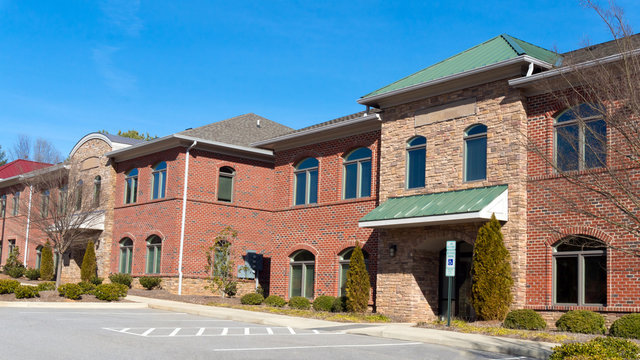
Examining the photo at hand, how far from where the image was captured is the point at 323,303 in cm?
2414

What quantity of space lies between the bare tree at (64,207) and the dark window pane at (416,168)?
15.3 metres

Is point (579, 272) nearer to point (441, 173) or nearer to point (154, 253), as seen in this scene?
point (441, 173)

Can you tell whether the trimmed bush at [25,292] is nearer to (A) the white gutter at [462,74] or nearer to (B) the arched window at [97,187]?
(B) the arched window at [97,187]

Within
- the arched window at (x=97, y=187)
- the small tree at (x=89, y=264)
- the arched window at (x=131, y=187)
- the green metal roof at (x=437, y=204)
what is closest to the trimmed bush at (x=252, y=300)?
the green metal roof at (x=437, y=204)

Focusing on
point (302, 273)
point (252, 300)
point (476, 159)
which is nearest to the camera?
point (476, 159)

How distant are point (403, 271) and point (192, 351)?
11.0 meters

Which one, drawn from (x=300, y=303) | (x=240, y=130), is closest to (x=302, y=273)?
(x=300, y=303)

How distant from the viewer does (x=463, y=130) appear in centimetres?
2058

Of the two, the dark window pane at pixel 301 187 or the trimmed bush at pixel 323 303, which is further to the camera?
the dark window pane at pixel 301 187

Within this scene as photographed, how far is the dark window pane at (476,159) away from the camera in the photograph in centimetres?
2011

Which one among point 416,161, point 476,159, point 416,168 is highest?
point 416,161

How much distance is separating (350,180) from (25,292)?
39.7 feet

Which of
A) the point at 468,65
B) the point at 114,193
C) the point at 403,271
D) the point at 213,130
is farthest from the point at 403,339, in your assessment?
the point at 114,193

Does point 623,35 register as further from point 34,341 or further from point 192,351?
point 34,341
